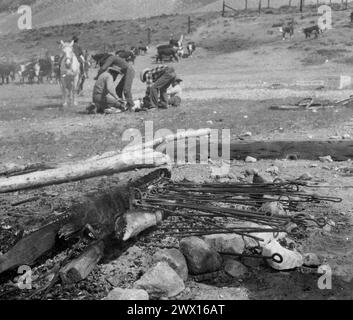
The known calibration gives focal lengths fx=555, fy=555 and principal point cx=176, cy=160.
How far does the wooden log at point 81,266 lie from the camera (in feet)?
12.6

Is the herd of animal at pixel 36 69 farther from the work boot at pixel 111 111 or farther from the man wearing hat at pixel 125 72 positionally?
the work boot at pixel 111 111

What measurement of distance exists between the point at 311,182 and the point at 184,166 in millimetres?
1691

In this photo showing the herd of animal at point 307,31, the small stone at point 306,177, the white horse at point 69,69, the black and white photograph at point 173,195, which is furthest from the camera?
the herd of animal at point 307,31

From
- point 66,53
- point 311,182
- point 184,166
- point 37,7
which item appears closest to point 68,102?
point 66,53

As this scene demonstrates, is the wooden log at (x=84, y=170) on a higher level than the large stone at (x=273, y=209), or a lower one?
higher

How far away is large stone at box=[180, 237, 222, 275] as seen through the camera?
4.12 meters

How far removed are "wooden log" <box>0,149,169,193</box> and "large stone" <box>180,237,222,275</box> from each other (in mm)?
1918

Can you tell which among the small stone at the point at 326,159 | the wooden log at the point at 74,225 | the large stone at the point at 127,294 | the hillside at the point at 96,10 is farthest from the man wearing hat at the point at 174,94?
the hillside at the point at 96,10

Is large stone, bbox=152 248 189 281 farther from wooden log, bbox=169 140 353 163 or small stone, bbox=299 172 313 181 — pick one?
wooden log, bbox=169 140 353 163

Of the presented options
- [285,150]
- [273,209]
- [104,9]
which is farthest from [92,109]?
[104,9]

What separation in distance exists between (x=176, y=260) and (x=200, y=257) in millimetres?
180

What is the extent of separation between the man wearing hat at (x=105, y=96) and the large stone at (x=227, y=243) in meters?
8.38

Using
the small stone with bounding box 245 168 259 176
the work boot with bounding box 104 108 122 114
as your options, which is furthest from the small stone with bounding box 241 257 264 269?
the work boot with bounding box 104 108 122 114

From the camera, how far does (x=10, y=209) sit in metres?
5.37
